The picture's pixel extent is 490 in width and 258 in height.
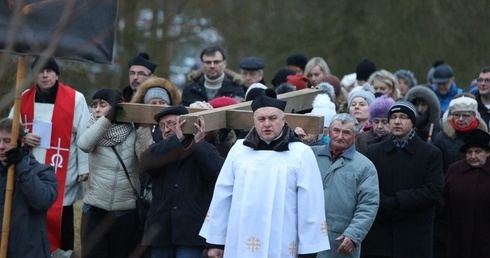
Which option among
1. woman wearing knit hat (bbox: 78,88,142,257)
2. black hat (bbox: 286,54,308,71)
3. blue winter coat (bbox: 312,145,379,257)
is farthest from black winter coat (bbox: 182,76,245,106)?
black hat (bbox: 286,54,308,71)

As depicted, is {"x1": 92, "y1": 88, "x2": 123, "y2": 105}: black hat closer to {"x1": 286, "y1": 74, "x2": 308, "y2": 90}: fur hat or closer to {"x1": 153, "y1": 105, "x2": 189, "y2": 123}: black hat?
{"x1": 153, "y1": 105, "x2": 189, "y2": 123}: black hat

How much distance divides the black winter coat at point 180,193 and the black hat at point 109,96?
0.48 m

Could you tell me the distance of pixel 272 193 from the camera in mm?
8633

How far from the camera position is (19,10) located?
449 centimetres

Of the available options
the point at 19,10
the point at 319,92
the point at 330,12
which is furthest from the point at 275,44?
the point at 19,10

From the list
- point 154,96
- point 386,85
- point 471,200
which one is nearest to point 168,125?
point 154,96

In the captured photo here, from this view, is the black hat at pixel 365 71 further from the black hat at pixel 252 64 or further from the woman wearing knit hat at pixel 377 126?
the woman wearing knit hat at pixel 377 126

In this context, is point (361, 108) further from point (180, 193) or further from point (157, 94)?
point (180, 193)

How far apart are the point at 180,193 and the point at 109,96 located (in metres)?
0.94

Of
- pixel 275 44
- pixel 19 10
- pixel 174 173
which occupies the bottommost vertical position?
pixel 174 173

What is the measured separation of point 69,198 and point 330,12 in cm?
1619

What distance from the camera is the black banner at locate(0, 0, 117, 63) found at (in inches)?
177

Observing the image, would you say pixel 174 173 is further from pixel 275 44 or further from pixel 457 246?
pixel 275 44

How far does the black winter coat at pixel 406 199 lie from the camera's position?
32.9 feet
